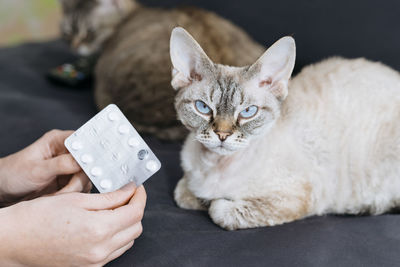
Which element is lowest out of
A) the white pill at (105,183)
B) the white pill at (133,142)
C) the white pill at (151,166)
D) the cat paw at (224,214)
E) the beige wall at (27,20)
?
the beige wall at (27,20)

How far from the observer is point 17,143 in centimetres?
173

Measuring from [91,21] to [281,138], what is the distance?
69.9 inches

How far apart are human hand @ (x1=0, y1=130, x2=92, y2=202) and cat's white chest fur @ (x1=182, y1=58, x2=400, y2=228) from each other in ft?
1.35

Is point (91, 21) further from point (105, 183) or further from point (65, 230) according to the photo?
point (65, 230)

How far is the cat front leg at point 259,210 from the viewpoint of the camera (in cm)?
124

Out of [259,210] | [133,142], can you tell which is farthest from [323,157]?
[133,142]

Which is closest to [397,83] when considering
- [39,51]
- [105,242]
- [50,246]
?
[105,242]

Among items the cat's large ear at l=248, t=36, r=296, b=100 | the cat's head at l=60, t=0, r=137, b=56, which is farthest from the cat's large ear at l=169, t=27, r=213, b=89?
the cat's head at l=60, t=0, r=137, b=56

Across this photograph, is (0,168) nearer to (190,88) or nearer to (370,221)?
(190,88)

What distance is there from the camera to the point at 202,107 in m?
1.22

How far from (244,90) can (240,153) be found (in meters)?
0.23

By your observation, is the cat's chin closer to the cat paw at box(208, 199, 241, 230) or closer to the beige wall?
the cat paw at box(208, 199, 241, 230)

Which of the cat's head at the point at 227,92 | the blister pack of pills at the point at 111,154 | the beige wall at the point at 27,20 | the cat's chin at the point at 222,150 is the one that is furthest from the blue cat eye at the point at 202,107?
the beige wall at the point at 27,20

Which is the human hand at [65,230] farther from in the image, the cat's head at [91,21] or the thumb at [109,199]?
the cat's head at [91,21]
